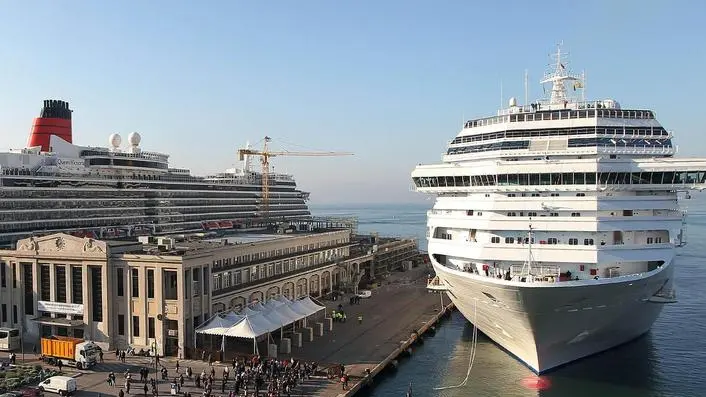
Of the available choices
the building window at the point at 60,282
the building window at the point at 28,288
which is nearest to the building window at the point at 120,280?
the building window at the point at 60,282

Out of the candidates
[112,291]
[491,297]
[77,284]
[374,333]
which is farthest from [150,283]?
[491,297]

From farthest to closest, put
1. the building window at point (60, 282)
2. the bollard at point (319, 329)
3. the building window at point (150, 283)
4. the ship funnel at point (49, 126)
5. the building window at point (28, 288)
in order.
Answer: the ship funnel at point (49, 126)
the bollard at point (319, 329)
the building window at point (28, 288)
the building window at point (60, 282)
the building window at point (150, 283)

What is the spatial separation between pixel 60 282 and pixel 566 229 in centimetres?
3276

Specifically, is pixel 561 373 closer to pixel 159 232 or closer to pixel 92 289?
pixel 92 289

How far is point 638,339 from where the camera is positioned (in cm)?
4466

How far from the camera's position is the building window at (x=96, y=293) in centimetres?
4050

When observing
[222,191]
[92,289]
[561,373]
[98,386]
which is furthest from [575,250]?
[222,191]

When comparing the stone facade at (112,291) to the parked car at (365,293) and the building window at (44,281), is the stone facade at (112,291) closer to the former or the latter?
the building window at (44,281)

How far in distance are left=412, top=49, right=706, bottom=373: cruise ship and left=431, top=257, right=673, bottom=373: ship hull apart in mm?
89

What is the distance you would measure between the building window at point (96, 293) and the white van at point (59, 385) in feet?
28.4

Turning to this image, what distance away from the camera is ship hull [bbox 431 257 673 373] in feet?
105

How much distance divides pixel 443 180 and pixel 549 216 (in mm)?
9034

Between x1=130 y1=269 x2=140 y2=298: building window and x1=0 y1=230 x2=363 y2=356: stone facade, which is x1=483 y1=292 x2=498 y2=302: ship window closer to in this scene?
x1=0 y1=230 x2=363 y2=356: stone facade

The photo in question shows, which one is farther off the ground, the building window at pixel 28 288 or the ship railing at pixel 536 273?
the ship railing at pixel 536 273
